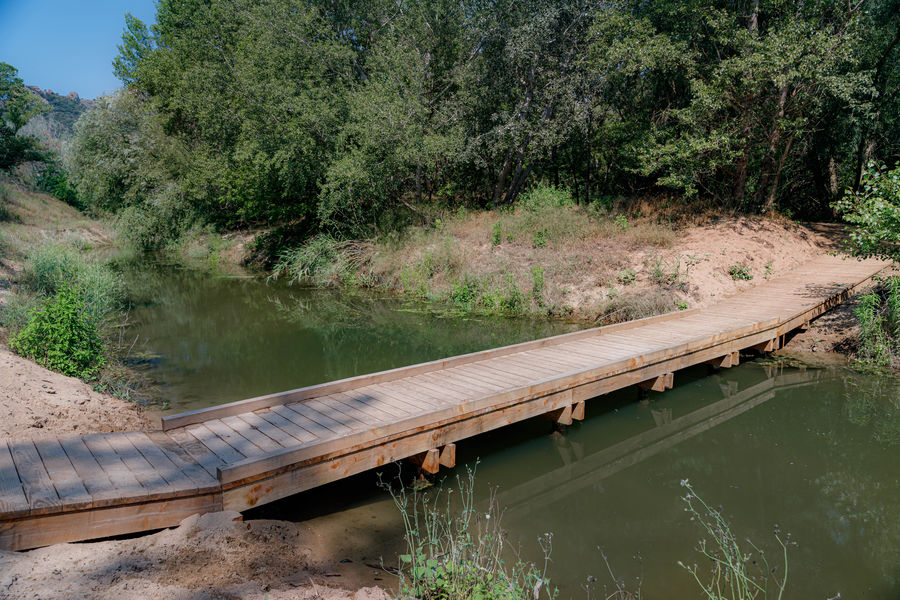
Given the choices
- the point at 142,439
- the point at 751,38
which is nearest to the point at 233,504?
the point at 142,439

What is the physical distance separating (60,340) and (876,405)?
12006 mm

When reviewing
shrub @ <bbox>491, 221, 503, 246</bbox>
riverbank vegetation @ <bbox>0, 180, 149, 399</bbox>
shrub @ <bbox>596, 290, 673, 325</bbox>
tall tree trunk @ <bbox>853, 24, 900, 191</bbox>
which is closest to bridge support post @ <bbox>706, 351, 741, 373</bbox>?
shrub @ <bbox>596, 290, 673, 325</bbox>

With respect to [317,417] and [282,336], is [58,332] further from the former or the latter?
[282,336]

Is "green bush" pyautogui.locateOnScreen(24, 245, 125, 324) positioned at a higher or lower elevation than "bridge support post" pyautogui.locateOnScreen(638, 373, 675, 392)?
higher

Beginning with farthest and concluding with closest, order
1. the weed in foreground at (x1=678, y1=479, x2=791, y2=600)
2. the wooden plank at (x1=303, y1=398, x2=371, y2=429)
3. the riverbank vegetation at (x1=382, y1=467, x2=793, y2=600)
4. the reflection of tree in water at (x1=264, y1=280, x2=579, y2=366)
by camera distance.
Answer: the reflection of tree in water at (x1=264, y1=280, x2=579, y2=366) → the wooden plank at (x1=303, y1=398, x2=371, y2=429) → the weed in foreground at (x1=678, y1=479, x2=791, y2=600) → the riverbank vegetation at (x1=382, y1=467, x2=793, y2=600)

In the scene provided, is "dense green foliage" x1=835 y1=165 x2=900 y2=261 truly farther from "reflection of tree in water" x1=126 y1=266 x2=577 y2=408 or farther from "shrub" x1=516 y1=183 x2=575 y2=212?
"shrub" x1=516 y1=183 x2=575 y2=212

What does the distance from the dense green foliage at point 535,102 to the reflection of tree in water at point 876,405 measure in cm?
863

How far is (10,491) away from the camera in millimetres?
3580

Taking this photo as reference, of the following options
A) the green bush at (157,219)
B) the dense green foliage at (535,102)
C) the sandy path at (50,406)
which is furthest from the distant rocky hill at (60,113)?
the sandy path at (50,406)

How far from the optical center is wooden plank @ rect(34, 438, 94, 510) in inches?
141

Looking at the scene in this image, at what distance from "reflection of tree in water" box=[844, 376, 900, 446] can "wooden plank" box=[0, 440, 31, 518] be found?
8.98 m

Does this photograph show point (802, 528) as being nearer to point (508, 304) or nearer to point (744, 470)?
point (744, 470)

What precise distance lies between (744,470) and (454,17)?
68.5 ft

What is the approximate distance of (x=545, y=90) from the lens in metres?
19.3
